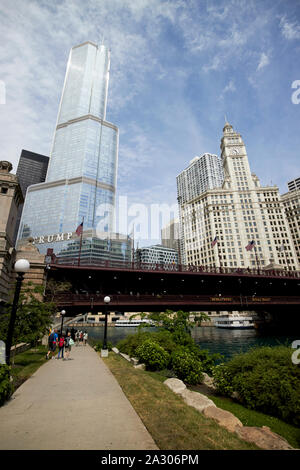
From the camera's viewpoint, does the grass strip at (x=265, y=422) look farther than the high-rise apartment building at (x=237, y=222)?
No

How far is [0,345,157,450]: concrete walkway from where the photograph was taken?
189 inches

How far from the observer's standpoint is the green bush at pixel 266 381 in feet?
27.3

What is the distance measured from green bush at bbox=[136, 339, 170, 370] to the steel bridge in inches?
688

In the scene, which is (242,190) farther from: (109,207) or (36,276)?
(36,276)

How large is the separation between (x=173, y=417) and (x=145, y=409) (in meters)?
0.97

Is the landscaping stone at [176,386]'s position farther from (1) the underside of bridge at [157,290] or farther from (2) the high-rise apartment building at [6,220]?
(1) the underside of bridge at [157,290]

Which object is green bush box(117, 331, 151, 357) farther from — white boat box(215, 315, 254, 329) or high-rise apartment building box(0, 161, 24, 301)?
white boat box(215, 315, 254, 329)

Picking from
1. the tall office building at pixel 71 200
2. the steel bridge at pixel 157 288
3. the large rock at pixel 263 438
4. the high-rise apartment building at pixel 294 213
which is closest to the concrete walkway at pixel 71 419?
the large rock at pixel 263 438

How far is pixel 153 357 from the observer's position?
14.8 metres

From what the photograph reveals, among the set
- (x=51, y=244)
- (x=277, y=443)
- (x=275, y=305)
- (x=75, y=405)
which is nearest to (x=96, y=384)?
(x=75, y=405)

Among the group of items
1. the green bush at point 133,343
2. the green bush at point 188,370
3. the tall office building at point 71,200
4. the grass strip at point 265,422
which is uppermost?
the tall office building at point 71,200

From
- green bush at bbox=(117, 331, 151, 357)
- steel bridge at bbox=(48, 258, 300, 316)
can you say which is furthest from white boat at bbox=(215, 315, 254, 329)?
green bush at bbox=(117, 331, 151, 357)

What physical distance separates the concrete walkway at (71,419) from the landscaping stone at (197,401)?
7.17 feet

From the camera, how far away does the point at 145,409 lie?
6.92m
